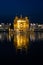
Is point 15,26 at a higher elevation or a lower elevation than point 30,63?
higher

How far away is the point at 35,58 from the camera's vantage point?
11.4m

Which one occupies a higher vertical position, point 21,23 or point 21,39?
point 21,23

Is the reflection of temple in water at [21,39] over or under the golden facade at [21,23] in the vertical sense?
under

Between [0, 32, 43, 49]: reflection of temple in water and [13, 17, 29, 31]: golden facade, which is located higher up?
[13, 17, 29, 31]: golden facade

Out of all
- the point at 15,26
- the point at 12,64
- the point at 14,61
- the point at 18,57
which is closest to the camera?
the point at 12,64

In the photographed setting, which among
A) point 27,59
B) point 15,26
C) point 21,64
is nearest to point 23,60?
point 27,59

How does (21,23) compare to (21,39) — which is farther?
(21,23)

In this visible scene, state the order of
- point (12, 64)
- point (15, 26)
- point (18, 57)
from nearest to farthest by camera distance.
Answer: point (12, 64) → point (18, 57) → point (15, 26)

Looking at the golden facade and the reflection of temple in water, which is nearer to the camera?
the reflection of temple in water

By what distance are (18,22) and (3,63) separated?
59.9 m

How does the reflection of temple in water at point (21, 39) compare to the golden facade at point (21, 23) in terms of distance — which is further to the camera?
the golden facade at point (21, 23)

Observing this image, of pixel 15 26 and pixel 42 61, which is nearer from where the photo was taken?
pixel 42 61

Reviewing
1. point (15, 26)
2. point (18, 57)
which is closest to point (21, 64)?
point (18, 57)

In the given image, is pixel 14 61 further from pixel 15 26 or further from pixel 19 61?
pixel 15 26
